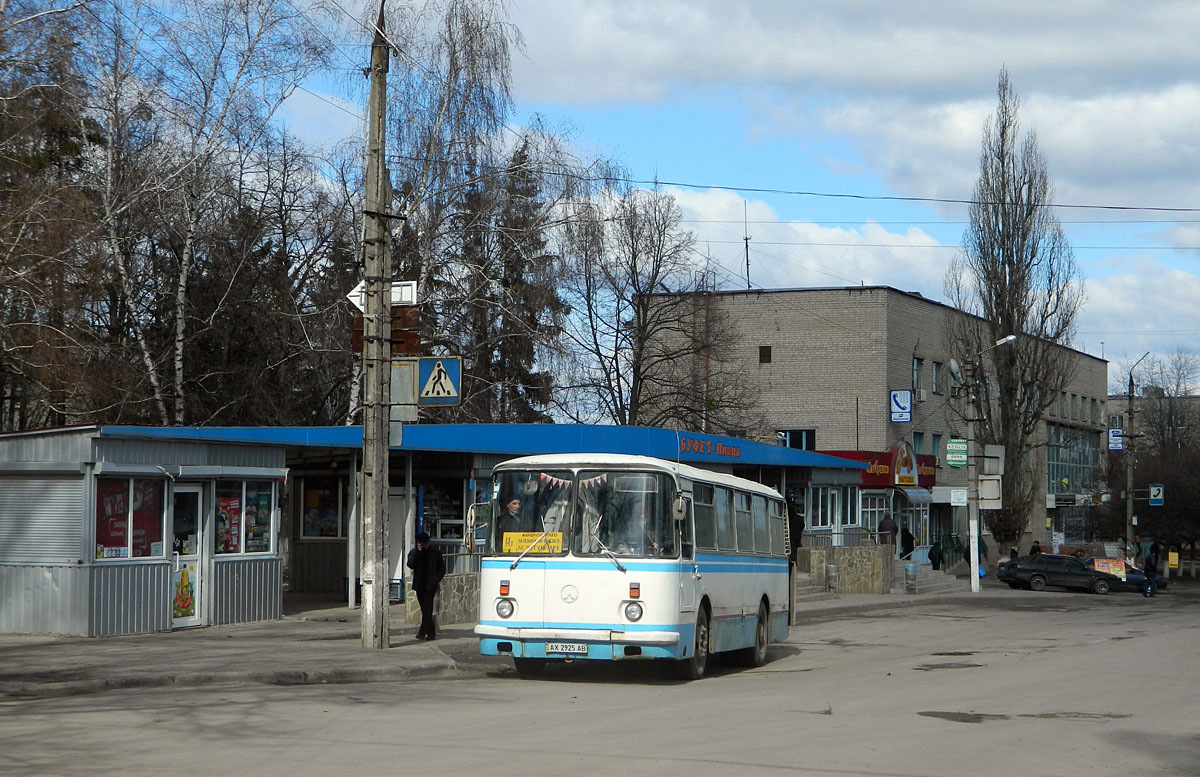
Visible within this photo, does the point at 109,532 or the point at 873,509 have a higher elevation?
the point at 109,532

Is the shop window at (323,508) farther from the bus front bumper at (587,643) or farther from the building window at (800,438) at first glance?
the building window at (800,438)

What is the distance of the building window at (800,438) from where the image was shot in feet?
195

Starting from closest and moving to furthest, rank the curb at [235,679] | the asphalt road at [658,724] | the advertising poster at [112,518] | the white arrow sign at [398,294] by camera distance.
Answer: the asphalt road at [658,724]
the curb at [235,679]
the white arrow sign at [398,294]
the advertising poster at [112,518]

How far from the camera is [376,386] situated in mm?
17469

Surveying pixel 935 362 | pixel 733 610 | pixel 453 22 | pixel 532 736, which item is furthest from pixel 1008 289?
pixel 532 736

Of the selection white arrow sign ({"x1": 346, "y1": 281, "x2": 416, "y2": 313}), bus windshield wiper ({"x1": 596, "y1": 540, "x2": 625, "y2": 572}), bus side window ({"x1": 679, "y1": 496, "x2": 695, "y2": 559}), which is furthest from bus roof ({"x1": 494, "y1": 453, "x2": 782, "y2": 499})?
white arrow sign ({"x1": 346, "y1": 281, "x2": 416, "y2": 313})

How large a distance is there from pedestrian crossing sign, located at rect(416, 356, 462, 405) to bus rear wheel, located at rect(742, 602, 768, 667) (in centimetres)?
528

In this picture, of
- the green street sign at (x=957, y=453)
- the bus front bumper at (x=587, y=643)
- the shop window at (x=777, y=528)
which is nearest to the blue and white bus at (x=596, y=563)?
the bus front bumper at (x=587, y=643)

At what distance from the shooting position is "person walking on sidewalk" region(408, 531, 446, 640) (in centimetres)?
1944

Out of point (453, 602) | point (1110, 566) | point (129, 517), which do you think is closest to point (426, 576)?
point (453, 602)

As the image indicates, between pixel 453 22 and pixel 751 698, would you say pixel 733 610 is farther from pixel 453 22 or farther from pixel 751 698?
pixel 453 22

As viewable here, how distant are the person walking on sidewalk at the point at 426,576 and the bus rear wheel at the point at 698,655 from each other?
187 inches

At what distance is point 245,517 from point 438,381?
590cm

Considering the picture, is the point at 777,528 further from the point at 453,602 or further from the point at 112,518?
the point at 112,518
